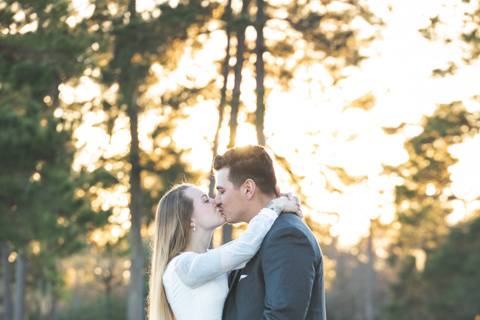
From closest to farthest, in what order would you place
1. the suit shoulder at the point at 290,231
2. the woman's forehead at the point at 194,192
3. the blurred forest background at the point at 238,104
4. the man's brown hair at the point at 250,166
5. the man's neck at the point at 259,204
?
the suit shoulder at the point at 290,231 → the man's brown hair at the point at 250,166 → the man's neck at the point at 259,204 → the woman's forehead at the point at 194,192 → the blurred forest background at the point at 238,104

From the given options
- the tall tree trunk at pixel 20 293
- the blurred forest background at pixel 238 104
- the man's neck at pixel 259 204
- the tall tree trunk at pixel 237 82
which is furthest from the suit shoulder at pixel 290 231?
the tall tree trunk at pixel 20 293

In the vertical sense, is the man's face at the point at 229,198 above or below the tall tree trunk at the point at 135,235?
above

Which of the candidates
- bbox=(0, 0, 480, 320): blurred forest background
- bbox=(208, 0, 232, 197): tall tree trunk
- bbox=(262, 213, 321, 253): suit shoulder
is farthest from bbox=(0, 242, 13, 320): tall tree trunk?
Result: bbox=(262, 213, 321, 253): suit shoulder

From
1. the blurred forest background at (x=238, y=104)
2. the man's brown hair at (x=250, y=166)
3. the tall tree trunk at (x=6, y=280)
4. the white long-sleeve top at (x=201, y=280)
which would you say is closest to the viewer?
the man's brown hair at (x=250, y=166)

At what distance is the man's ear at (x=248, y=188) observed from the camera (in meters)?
5.82

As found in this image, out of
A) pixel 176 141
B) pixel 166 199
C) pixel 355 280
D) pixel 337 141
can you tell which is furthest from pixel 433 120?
pixel 355 280

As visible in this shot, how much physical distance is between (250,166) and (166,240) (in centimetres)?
120

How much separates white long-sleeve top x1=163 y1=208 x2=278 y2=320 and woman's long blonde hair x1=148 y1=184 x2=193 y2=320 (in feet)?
0.27

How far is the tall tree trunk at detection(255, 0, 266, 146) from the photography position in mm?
21453

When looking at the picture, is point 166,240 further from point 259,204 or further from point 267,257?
point 267,257

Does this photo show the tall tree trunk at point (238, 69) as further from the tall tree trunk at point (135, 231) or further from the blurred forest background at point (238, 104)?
the tall tree trunk at point (135, 231)

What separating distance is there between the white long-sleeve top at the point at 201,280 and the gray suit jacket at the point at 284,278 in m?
0.15

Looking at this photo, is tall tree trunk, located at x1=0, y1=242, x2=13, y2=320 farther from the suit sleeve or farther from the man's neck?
the suit sleeve

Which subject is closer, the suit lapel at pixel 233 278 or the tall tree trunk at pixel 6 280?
the suit lapel at pixel 233 278
